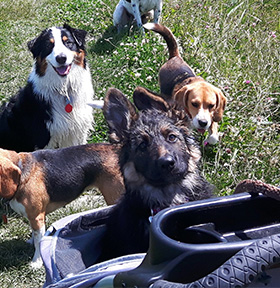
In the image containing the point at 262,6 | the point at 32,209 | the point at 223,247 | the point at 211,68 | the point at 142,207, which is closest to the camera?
the point at 223,247

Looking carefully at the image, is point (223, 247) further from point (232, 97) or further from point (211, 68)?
point (211, 68)

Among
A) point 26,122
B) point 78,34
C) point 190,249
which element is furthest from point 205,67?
point 190,249

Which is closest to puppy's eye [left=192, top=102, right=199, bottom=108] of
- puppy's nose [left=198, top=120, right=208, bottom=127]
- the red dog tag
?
puppy's nose [left=198, top=120, right=208, bottom=127]

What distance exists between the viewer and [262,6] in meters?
7.25

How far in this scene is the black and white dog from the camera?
4672 mm

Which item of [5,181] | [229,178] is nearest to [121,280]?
[5,181]

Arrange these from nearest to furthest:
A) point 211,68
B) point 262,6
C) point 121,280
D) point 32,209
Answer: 1. point 121,280
2. point 32,209
3. point 211,68
4. point 262,6

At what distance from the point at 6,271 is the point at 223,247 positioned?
2.71 meters

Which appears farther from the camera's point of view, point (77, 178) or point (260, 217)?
point (77, 178)

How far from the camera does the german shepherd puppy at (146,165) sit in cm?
251

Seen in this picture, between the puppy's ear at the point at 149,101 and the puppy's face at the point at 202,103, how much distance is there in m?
1.46

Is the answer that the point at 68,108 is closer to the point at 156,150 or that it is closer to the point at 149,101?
the point at 149,101

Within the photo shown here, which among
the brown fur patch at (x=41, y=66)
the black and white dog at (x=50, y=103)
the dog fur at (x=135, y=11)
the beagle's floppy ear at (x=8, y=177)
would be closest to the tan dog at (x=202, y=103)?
the black and white dog at (x=50, y=103)

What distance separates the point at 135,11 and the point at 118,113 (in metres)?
5.21
